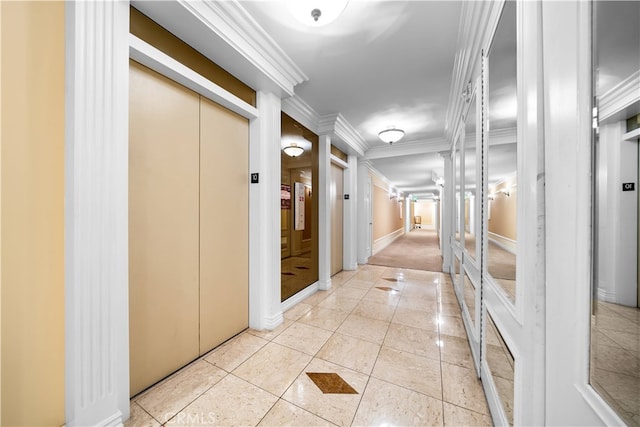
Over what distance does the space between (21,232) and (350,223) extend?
453 cm

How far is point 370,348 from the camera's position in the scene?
2.24m

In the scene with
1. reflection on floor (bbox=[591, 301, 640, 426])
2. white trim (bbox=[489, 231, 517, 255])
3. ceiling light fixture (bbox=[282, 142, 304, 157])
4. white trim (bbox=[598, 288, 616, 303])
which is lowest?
reflection on floor (bbox=[591, 301, 640, 426])

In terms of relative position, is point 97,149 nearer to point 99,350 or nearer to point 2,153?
point 2,153

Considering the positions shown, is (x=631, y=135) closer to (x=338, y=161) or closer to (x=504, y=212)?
(x=504, y=212)

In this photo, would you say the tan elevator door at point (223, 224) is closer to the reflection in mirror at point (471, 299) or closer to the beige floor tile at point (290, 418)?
the beige floor tile at point (290, 418)

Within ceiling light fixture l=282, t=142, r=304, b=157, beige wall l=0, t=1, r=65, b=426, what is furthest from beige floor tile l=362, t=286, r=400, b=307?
beige wall l=0, t=1, r=65, b=426

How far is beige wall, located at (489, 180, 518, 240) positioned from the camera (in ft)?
4.04

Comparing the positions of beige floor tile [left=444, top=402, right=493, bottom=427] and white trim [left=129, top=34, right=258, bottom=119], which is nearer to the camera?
beige floor tile [left=444, top=402, right=493, bottom=427]

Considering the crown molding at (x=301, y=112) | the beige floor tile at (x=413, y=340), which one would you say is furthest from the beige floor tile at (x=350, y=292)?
the crown molding at (x=301, y=112)

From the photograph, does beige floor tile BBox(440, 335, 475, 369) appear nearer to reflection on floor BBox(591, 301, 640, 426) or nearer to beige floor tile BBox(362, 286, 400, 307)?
beige floor tile BBox(362, 286, 400, 307)

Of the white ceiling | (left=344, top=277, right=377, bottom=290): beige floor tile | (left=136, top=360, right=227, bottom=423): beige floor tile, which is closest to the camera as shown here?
(left=136, top=360, right=227, bottom=423): beige floor tile

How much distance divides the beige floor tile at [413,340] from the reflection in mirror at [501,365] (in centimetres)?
60

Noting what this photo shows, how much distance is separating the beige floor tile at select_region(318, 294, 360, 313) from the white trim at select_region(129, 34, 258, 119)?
2.67 meters

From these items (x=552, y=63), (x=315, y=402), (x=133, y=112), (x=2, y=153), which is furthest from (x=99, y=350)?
(x=552, y=63)
